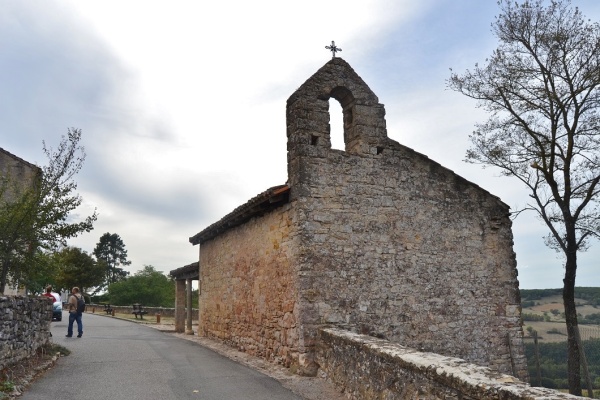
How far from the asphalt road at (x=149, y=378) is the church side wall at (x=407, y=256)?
4.86ft

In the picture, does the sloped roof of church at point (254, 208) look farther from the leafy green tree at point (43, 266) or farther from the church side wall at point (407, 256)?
the leafy green tree at point (43, 266)

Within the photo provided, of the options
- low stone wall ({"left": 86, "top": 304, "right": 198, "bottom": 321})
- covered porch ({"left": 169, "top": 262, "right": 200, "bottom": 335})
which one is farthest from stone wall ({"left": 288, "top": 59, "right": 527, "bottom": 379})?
low stone wall ({"left": 86, "top": 304, "right": 198, "bottom": 321})

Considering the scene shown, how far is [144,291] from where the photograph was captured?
41.6m

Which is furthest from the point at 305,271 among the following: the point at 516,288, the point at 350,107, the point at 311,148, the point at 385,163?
the point at 516,288

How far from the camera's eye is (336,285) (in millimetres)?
8469

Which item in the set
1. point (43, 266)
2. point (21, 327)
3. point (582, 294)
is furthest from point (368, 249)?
point (582, 294)

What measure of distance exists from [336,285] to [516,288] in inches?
187

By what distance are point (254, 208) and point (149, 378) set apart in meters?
4.02

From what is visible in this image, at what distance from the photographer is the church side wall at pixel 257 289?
870 cm

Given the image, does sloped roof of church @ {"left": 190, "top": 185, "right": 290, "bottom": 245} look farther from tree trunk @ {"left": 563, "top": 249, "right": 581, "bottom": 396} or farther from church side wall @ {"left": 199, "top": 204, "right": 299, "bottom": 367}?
tree trunk @ {"left": 563, "top": 249, "right": 581, "bottom": 396}

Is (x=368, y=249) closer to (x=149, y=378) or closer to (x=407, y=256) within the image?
(x=407, y=256)

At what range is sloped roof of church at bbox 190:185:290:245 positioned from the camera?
349 inches

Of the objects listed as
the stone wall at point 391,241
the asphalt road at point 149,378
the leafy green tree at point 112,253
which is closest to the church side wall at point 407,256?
the stone wall at point 391,241

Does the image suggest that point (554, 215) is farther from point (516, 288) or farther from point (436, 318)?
point (436, 318)
